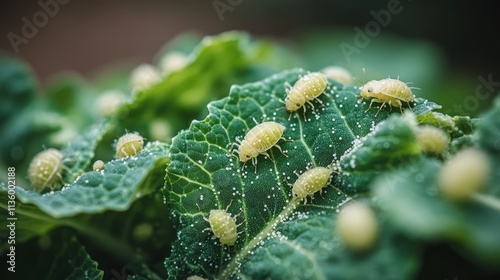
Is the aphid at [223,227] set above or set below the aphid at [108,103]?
below

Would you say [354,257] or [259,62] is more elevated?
[259,62]

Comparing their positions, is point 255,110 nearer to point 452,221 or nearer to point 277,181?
point 277,181

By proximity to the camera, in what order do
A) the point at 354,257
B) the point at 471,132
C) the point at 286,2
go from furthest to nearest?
the point at 286,2 < the point at 471,132 < the point at 354,257

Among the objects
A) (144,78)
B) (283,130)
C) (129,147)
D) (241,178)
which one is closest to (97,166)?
(129,147)

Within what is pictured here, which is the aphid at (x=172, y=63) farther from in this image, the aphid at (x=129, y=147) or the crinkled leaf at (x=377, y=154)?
the crinkled leaf at (x=377, y=154)

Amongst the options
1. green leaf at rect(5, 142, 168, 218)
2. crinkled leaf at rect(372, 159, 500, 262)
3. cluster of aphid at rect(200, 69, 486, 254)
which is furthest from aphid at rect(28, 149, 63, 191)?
crinkled leaf at rect(372, 159, 500, 262)

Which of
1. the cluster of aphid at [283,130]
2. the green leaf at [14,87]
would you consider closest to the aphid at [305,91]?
the cluster of aphid at [283,130]

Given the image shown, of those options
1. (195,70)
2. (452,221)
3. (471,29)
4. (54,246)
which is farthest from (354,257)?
(471,29)
